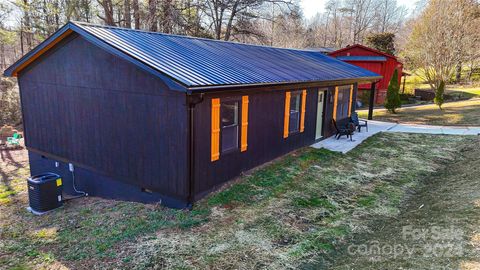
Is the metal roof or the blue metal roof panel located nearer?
the blue metal roof panel

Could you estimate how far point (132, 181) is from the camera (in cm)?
791

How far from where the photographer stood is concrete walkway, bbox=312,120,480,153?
11.7 metres

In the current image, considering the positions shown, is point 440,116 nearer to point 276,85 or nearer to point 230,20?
point 276,85

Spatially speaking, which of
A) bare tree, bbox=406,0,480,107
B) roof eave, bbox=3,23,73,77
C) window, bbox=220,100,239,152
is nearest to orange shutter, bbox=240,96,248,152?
window, bbox=220,100,239,152

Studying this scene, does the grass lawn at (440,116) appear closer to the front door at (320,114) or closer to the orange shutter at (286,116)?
the front door at (320,114)

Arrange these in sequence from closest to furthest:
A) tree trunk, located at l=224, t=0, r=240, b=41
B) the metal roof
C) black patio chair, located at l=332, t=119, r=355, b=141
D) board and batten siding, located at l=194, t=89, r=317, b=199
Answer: board and batten siding, located at l=194, t=89, r=317, b=199 < black patio chair, located at l=332, t=119, r=355, b=141 < tree trunk, located at l=224, t=0, r=240, b=41 < the metal roof

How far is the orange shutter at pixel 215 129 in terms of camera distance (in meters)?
7.18

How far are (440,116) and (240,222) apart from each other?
15.8 meters

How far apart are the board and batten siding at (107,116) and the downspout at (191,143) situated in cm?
8

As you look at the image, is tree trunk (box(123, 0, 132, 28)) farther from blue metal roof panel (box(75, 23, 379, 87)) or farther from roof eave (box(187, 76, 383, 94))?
roof eave (box(187, 76, 383, 94))

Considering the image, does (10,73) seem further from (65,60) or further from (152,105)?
(152,105)

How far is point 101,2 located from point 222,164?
17.4 metres

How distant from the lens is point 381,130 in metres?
14.5

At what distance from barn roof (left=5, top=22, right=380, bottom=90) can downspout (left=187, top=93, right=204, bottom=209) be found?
32cm
